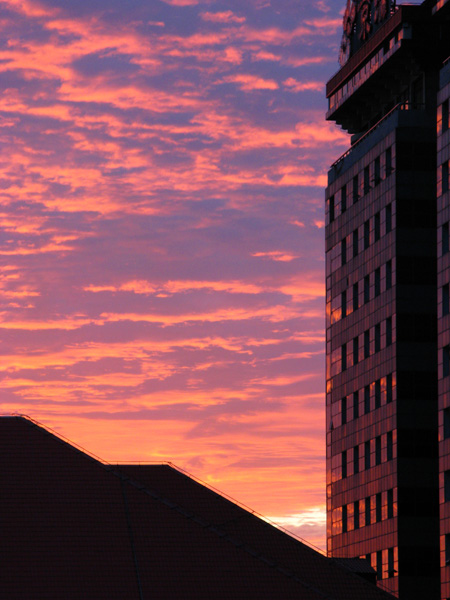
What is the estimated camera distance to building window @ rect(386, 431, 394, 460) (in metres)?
112

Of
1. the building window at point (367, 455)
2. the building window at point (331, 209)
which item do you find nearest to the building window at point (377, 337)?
the building window at point (367, 455)

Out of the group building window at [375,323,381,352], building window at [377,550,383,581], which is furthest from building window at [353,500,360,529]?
building window at [375,323,381,352]

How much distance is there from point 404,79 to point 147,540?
185 ft

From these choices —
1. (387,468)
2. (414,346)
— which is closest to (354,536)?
(387,468)

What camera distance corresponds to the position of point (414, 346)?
112 m

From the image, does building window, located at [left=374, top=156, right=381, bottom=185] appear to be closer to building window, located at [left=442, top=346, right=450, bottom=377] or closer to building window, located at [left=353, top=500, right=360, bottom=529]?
building window, located at [left=442, top=346, right=450, bottom=377]

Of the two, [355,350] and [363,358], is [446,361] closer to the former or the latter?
[363,358]

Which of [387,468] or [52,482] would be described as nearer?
[52,482]

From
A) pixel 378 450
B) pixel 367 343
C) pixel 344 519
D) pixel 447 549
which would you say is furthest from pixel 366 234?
pixel 447 549

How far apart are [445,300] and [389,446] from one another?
59.3 feet

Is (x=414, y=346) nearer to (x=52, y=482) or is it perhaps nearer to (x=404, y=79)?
(x=404, y=79)

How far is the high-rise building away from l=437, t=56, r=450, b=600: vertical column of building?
148 mm

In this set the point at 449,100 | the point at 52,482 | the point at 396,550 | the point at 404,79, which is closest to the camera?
the point at 52,482

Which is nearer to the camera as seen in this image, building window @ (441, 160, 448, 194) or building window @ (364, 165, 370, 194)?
building window @ (441, 160, 448, 194)
